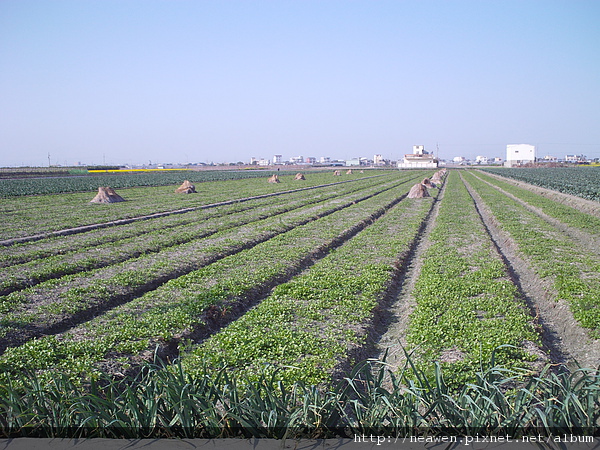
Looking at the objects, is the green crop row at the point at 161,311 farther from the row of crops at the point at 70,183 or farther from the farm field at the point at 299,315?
the row of crops at the point at 70,183

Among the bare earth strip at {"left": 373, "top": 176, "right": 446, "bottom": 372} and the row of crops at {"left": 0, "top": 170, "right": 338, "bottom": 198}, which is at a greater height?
the row of crops at {"left": 0, "top": 170, "right": 338, "bottom": 198}

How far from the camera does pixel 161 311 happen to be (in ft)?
26.7

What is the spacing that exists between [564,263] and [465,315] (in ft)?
19.6

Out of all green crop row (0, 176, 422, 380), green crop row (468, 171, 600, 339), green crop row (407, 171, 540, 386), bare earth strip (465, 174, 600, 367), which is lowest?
bare earth strip (465, 174, 600, 367)

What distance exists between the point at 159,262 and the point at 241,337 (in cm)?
619

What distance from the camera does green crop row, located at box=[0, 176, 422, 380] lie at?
6.22m

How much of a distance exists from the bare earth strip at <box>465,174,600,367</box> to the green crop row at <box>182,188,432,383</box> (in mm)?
2857

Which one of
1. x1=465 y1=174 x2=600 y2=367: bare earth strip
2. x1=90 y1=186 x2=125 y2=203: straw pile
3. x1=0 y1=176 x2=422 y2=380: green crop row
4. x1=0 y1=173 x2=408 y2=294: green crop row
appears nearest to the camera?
x1=0 y1=176 x2=422 y2=380: green crop row

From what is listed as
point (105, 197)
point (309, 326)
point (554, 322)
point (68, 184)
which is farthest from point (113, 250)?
point (68, 184)

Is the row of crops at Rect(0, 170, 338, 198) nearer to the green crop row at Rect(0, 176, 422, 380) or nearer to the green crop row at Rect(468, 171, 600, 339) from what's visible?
the green crop row at Rect(0, 176, 422, 380)

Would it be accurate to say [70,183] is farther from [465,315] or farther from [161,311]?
[465,315]

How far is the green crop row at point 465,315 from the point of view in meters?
6.12

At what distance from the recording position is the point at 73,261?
12523 millimetres

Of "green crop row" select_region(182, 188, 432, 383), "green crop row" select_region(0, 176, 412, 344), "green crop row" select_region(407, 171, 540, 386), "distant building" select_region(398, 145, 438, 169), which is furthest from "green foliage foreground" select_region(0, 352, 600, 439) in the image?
"distant building" select_region(398, 145, 438, 169)
